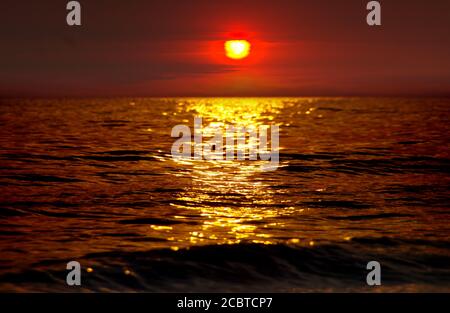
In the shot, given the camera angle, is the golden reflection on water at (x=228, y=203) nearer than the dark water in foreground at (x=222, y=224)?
No

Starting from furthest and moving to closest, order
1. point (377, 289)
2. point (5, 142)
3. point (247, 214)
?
point (5, 142)
point (247, 214)
point (377, 289)

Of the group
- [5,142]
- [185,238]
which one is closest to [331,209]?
[185,238]

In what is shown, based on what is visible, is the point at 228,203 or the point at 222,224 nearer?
the point at 222,224

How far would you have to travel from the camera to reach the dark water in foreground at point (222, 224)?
477 inches

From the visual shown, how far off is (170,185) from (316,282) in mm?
12063

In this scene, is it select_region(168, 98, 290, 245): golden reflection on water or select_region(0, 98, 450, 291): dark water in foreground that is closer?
select_region(0, 98, 450, 291): dark water in foreground

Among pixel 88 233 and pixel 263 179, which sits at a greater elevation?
pixel 263 179

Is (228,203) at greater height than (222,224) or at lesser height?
greater

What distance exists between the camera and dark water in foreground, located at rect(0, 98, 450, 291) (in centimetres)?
1212

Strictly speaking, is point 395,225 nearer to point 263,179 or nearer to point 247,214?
point 247,214

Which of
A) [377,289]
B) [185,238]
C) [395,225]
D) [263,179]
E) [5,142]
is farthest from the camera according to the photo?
[5,142]

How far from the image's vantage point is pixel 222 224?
16.4 metres

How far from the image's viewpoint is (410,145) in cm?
3978
